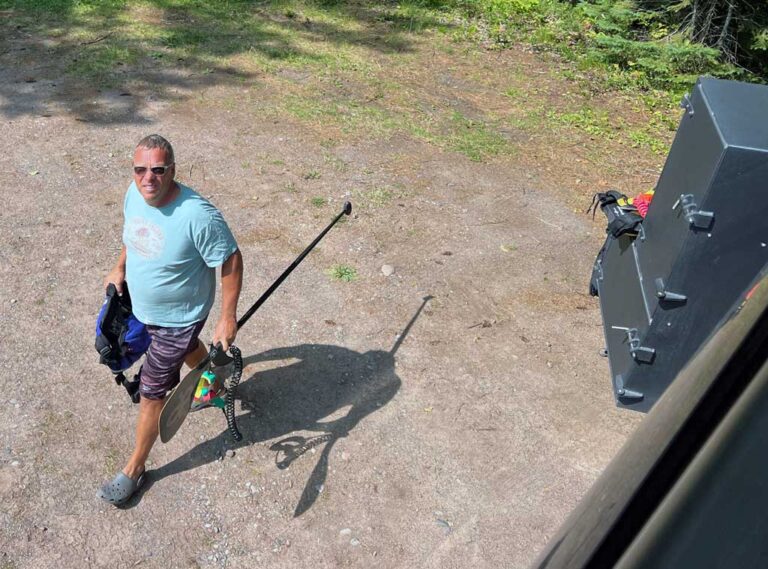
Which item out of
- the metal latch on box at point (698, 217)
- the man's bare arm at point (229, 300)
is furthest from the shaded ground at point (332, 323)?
the metal latch on box at point (698, 217)

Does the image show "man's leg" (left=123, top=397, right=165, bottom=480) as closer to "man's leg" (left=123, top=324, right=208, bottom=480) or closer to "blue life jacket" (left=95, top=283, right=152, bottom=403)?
"man's leg" (left=123, top=324, right=208, bottom=480)

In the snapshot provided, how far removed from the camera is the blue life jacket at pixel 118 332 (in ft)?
13.5

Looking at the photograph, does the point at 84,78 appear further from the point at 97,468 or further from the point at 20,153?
the point at 97,468

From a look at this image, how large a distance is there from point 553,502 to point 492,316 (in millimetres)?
1796

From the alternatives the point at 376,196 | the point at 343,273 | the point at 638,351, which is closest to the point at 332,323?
the point at 343,273

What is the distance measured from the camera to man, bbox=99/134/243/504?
12.2 ft

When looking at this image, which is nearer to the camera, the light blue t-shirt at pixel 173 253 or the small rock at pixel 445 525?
the light blue t-shirt at pixel 173 253

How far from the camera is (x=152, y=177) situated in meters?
3.65

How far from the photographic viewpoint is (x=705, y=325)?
14.8 ft

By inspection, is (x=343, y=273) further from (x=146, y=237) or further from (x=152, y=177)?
(x=152, y=177)

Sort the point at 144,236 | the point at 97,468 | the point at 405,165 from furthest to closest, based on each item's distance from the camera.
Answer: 1. the point at 405,165
2. the point at 97,468
3. the point at 144,236

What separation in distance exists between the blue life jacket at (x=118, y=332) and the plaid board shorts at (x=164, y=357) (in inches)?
8.2

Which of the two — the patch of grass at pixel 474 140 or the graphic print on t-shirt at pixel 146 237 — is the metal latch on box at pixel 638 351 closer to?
the graphic print on t-shirt at pixel 146 237

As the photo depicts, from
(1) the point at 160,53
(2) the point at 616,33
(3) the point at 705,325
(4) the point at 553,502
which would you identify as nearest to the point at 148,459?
(4) the point at 553,502
